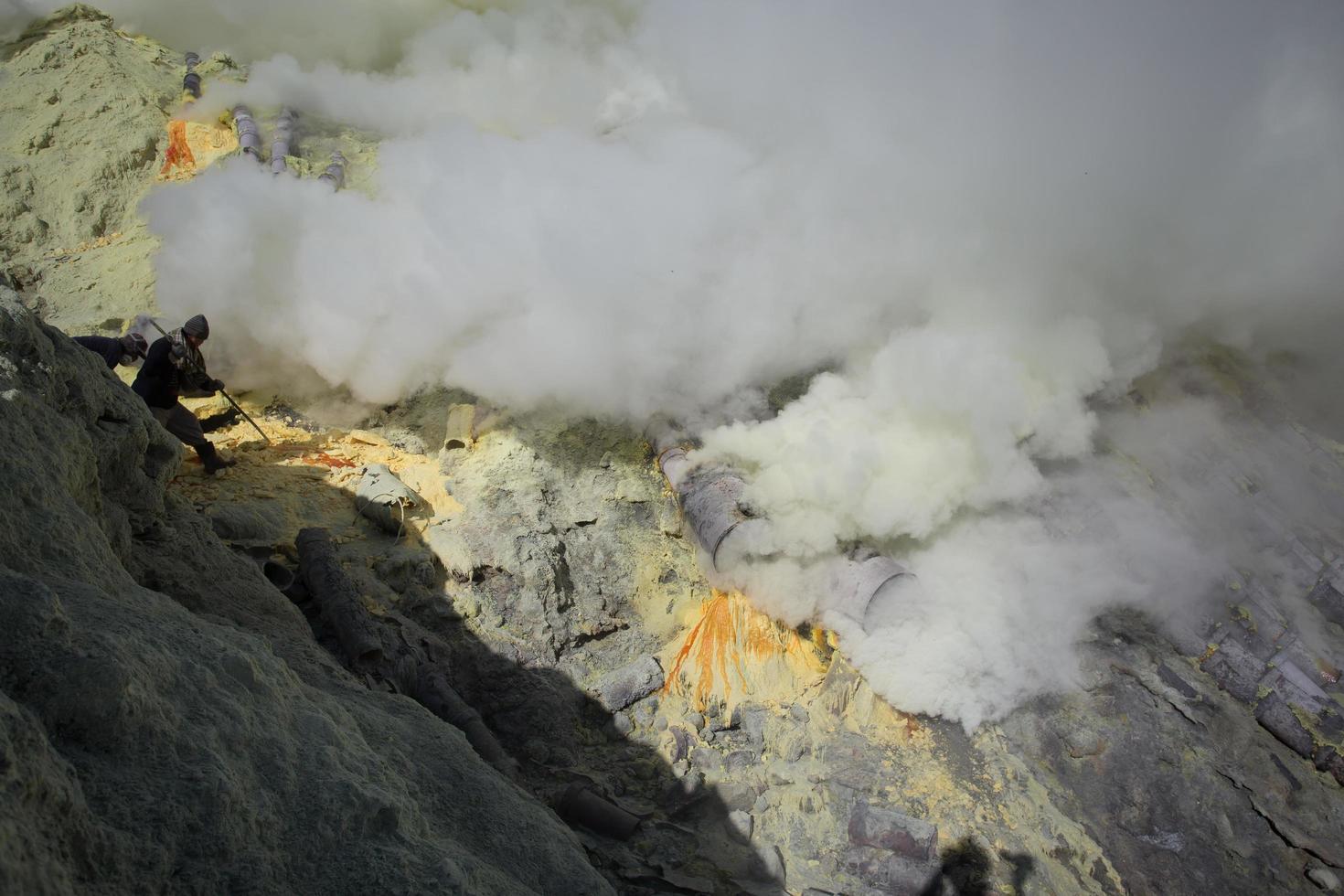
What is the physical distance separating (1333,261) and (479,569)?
379 inches

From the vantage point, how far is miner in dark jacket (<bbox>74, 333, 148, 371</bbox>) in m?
5.42

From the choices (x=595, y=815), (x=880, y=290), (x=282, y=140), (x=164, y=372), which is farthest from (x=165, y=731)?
(x=282, y=140)

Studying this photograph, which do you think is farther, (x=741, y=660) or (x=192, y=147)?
(x=192, y=147)

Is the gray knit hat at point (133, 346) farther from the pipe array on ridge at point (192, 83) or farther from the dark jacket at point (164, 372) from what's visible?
the pipe array on ridge at point (192, 83)

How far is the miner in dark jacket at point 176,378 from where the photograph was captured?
18.4 ft

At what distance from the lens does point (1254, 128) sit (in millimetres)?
8477

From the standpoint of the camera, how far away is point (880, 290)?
834 cm

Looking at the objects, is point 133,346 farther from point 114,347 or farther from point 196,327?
point 196,327

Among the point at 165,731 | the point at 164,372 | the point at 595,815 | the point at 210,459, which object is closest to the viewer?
the point at 165,731

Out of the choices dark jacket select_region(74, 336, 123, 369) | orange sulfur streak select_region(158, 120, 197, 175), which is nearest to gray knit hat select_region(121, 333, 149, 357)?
dark jacket select_region(74, 336, 123, 369)

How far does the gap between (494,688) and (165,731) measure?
3.36 meters

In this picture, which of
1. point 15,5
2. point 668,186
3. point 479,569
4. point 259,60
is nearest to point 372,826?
point 479,569

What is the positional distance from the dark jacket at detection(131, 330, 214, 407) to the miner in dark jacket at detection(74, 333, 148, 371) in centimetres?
13

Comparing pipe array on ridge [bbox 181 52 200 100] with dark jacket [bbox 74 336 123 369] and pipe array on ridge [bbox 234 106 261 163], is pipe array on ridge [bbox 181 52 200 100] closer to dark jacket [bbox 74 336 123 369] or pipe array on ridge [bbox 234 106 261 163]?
pipe array on ridge [bbox 234 106 261 163]
